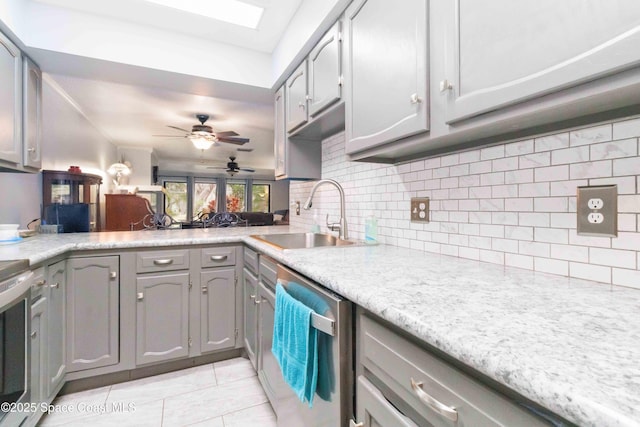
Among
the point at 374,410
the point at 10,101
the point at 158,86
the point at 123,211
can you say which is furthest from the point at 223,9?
the point at 123,211

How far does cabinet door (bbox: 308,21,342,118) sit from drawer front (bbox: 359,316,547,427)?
1.22 m

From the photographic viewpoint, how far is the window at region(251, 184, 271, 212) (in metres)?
11.2

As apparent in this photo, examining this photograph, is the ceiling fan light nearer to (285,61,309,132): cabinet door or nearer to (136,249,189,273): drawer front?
(285,61,309,132): cabinet door

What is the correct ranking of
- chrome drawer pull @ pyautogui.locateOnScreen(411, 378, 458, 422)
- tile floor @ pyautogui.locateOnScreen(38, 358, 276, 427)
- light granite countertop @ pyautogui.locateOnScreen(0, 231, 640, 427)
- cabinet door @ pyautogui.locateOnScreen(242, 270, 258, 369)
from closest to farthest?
1. light granite countertop @ pyautogui.locateOnScreen(0, 231, 640, 427)
2. chrome drawer pull @ pyautogui.locateOnScreen(411, 378, 458, 422)
3. tile floor @ pyautogui.locateOnScreen(38, 358, 276, 427)
4. cabinet door @ pyautogui.locateOnScreen(242, 270, 258, 369)

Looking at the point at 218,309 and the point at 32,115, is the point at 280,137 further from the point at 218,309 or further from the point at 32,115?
the point at 32,115

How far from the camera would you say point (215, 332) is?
6.67 ft

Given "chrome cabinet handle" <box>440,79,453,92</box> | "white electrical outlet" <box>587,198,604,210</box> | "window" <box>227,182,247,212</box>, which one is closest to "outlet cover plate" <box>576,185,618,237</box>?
"white electrical outlet" <box>587,198,604,210</box>

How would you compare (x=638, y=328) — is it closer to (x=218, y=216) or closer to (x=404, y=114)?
(x=404, y=114)

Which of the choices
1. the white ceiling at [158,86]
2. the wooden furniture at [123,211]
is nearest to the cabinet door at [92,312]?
the white ceiling at [158,86]

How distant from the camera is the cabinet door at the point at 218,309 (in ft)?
6.59

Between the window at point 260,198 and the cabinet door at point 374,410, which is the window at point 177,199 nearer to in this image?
the window at point 260,198

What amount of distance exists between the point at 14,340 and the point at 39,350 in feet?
1.07

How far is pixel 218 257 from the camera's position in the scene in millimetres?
2035

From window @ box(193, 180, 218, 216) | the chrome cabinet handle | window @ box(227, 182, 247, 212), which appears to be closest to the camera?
the chrome cabinet handle
